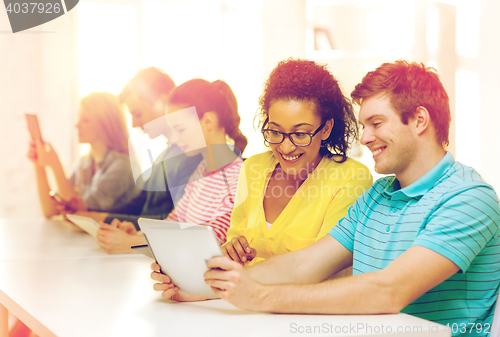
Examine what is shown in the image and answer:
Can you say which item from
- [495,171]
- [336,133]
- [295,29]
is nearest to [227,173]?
[336,133]

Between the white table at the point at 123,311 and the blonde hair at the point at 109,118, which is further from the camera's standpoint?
the blonde hair at the point at 109,118

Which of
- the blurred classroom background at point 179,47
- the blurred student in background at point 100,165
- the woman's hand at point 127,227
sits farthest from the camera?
the blurred classroom background at point 179,47

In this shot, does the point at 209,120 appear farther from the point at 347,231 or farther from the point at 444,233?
the point at 444,233

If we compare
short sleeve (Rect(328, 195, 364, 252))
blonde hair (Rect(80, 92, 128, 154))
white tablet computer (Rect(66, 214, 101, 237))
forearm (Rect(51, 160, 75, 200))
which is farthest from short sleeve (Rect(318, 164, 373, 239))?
forearm (Rect(51, 160, 75, 200))

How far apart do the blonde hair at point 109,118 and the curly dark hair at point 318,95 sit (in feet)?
3.43

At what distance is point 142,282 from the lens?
107cm

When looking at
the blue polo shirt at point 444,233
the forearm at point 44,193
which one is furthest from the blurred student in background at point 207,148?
the forearm at point 44,193

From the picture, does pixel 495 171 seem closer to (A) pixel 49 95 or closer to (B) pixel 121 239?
(B) pixel 121 239

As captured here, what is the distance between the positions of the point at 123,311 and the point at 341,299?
0.41m

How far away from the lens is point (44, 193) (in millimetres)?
2494

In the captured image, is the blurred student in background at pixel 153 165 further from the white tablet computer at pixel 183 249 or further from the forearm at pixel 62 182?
the white tablet computer at pixel 183 249

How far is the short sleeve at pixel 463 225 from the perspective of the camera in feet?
2.53

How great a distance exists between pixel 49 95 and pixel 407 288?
331 centimetres

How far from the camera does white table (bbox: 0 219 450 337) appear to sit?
27.6 inches
